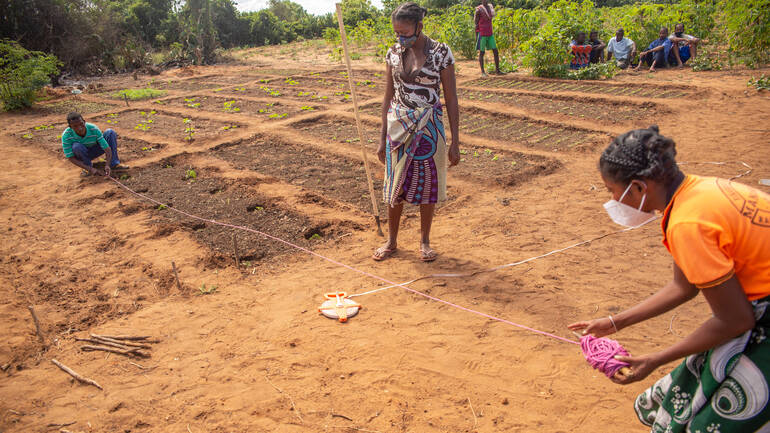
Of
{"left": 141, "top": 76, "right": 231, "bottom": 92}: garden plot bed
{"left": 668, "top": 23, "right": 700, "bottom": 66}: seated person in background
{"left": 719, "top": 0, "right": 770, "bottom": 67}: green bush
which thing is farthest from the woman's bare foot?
{"left": 141, "top": 76, "right": 231, "bottom": 92}: garden plot bed

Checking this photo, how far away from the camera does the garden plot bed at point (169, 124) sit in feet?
28.4

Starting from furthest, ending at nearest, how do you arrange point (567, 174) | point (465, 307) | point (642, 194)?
point (567, 174) → point (465, 307) → point (642, 194)

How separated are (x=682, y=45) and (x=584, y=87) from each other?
3.00m

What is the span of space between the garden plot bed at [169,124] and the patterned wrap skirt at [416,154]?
541cm

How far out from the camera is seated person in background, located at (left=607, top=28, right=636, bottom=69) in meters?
11.2

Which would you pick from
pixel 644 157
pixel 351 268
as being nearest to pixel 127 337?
pixel 351 268

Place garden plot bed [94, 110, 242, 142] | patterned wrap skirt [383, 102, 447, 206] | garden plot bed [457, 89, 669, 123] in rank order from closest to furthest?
1. patterned wrap skirt [383, 102, 447, 206]
2. garden plot bed [457, 89, 669, 123]
3. garden plot bed [94, 110, 242, 142]

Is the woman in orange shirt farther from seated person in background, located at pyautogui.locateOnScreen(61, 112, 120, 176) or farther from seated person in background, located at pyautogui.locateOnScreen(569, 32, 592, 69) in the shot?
seated person in background, located at pyautogui.locateOnScreen(569, 32, 592, 69)

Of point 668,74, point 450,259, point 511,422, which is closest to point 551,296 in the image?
point 450,259

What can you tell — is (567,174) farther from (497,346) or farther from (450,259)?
(497,346)

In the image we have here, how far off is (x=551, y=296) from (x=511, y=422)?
1235mm

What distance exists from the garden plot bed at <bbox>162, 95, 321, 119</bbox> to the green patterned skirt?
334 inches

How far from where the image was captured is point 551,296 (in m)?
3.58

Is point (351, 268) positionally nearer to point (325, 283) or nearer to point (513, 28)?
point (325, 283)
